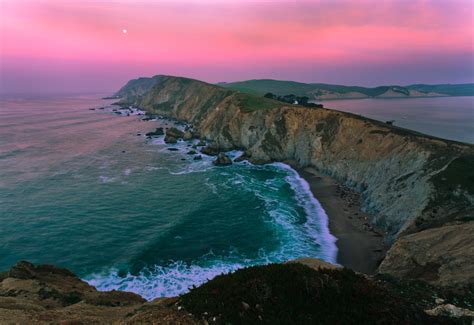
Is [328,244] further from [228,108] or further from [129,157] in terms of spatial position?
[228,108]

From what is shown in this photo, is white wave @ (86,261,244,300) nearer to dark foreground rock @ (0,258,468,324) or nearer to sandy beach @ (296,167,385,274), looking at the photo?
dark foreground rock @ (0,258,468,324)

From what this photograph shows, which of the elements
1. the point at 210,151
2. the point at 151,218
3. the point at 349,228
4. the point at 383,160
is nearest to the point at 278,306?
the point at 349,228

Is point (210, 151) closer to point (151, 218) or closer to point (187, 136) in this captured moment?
point (187, 136)

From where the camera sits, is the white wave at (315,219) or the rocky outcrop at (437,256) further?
the white wave at (315,219)

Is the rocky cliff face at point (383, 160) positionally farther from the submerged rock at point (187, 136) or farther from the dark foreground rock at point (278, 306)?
the dark foreground rock at point (278, 306)

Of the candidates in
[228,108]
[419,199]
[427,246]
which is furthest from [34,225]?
[228,108]

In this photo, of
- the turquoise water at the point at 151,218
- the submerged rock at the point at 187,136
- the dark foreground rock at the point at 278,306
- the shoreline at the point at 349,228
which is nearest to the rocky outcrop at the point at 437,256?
the shoreline at the point at 349,228

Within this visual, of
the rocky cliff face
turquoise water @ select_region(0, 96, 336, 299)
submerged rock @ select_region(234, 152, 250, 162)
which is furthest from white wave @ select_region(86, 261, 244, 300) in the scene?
submerged rock @ select_region(234, 152, 250, 162)

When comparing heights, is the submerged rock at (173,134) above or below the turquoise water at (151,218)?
above
